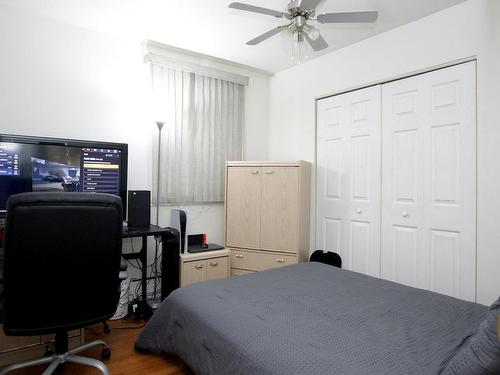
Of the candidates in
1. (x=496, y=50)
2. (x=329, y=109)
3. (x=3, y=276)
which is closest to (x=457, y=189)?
(x=496, y=50)

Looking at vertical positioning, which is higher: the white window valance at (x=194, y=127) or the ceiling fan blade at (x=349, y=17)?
the ceiling fan blade at (x=349, y=17)

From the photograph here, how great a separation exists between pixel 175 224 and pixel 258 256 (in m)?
0.92

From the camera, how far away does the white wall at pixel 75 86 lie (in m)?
2.45

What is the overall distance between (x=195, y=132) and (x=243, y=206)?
95 cm

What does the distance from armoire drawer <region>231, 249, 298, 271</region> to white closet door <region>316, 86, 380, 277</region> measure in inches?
17.8

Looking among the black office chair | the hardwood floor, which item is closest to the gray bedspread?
the hardwood floor

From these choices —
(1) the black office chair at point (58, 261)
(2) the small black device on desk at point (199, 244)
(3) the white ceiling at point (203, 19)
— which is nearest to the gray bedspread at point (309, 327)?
(1) the black office chair at point (58, 261)

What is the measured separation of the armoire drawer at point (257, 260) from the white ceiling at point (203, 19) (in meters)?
2.01

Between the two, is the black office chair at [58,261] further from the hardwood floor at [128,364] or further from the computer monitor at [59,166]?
the computer monitor at [59,166]

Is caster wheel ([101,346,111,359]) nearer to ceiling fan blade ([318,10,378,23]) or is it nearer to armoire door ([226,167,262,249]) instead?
armoire door ([226,167,262,249])

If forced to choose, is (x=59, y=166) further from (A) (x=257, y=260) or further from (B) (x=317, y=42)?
(B) (x=317, y=42)

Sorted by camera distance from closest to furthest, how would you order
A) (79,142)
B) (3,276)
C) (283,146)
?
(3,276) → (79,142) → (283,146)

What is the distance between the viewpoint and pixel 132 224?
105 inches

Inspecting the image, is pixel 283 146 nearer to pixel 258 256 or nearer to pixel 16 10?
pixel 258 256
